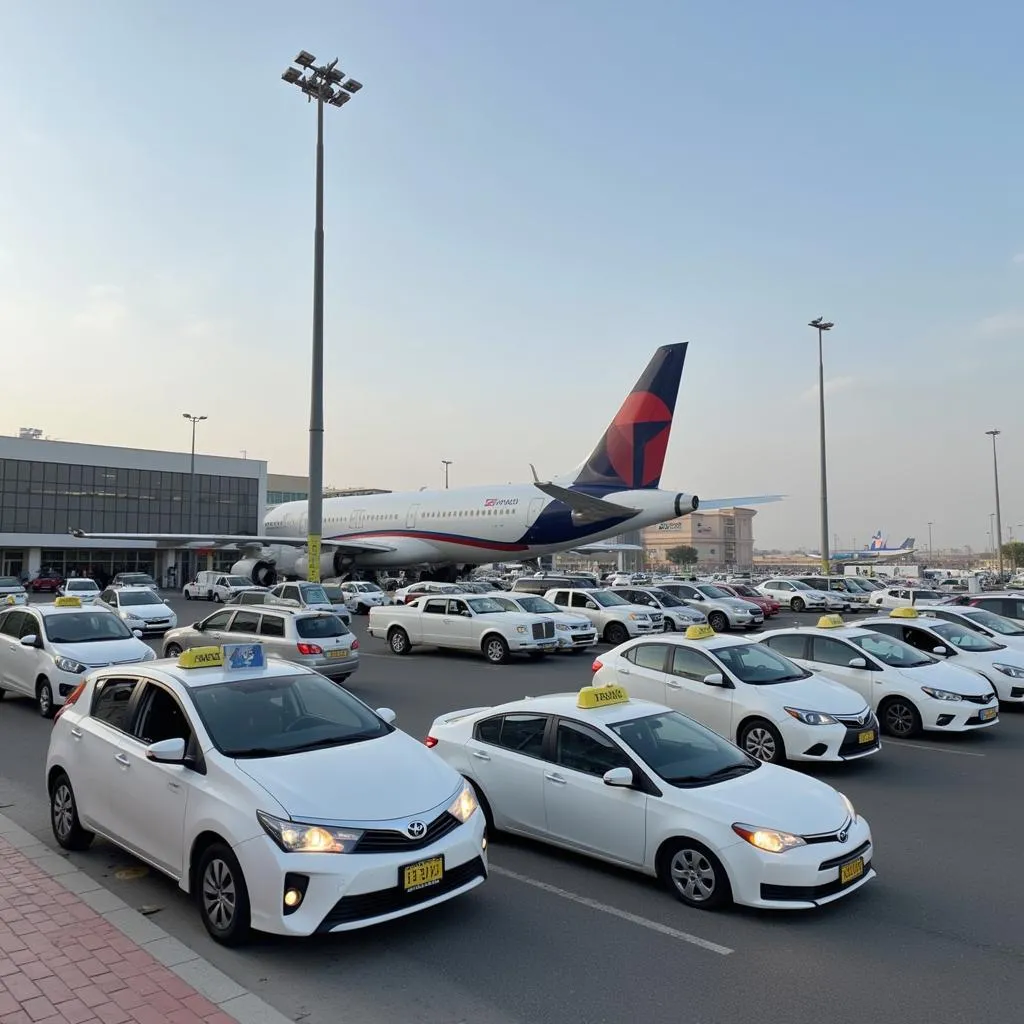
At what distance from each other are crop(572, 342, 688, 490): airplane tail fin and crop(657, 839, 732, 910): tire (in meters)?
28.4

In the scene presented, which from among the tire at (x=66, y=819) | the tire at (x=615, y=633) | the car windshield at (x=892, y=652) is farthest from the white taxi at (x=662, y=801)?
the tire at (x=615, y=633)

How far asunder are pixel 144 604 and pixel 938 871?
2214cm

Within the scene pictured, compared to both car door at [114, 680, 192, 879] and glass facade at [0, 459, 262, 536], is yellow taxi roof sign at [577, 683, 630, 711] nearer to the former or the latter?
car door at [114, 680, 192, 879]

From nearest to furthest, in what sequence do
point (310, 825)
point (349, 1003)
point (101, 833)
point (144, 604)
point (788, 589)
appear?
1. point (349, 1003)
2. point (310, 825)
3. point (101, 833)
4. point (144, 604)
5. point (788, 589)

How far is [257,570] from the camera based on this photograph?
1737 inches

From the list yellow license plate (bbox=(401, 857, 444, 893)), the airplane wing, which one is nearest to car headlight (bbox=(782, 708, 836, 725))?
yellow license plate (bbox=(401, 857, 444, 893))

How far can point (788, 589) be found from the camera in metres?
38.0

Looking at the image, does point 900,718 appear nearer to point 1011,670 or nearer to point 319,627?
point 1011,670

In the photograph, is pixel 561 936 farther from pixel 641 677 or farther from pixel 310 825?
pixel 641 677

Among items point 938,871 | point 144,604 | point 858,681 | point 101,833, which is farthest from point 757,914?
point 144,604

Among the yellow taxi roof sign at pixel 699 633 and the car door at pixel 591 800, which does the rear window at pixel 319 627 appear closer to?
the yellow taxi roof sign at pixel 699 633

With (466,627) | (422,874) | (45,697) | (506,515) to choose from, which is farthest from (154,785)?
(506,515)

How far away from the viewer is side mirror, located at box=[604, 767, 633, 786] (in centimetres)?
600

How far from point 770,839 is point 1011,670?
10.5 m
